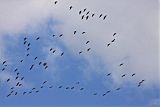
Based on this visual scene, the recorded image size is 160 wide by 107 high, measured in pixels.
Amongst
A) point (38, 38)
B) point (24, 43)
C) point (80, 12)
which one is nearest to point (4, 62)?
point (24, 43)

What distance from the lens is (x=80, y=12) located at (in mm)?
80750

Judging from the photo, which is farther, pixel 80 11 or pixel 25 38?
pixel 25 38

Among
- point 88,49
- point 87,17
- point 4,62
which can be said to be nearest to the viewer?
point 87,17

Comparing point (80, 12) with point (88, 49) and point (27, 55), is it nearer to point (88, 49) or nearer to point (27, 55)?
point (88, 49)

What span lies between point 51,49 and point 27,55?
24.8ft

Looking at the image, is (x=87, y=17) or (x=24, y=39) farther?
(x=24, y=39)

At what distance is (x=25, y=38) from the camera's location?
106562 millimetres

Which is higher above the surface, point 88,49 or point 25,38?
point 25,38

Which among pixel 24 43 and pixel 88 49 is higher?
pixel 24 43

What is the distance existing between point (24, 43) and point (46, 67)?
34.4ft

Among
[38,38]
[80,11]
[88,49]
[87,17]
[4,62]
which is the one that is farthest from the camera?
[4,62]

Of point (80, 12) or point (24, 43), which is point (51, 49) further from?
point (80, 12)

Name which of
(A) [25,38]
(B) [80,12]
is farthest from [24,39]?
(B) [80,12]

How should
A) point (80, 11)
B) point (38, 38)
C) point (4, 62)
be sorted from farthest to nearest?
point (4, 62), point (38, 38), point (80, 11)
